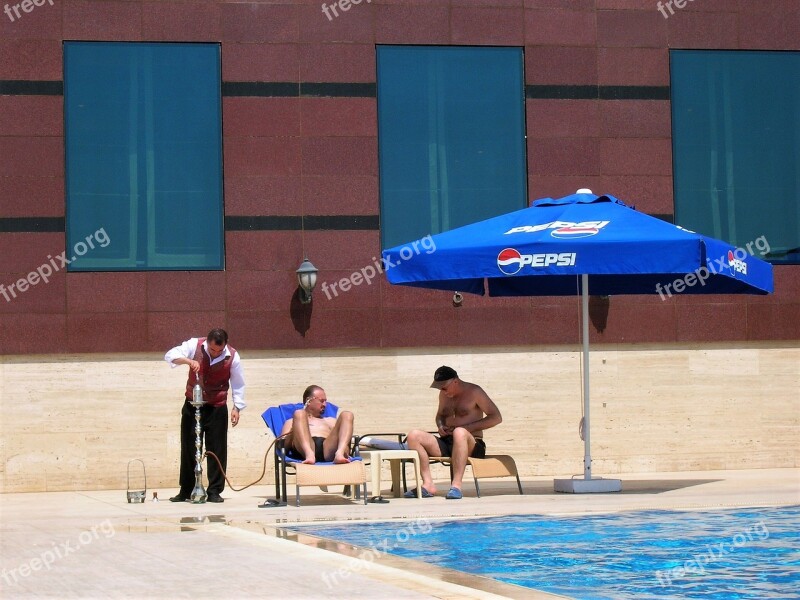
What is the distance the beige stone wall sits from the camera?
15.8 metres

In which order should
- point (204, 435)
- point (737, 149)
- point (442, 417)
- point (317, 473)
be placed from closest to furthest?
1. point (317, 473)
2. point (204, 435)
3. point (442, 417)
4. point (737, 149)

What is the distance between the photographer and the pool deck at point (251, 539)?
258 inches

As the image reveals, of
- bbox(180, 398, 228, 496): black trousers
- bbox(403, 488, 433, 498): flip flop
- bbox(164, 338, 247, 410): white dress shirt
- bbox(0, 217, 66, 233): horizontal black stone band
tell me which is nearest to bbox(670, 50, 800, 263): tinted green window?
bbox(403, 488, 433, 498): flip flop

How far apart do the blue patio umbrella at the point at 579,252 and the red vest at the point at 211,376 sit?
1.86m

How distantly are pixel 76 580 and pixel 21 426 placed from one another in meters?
9.28

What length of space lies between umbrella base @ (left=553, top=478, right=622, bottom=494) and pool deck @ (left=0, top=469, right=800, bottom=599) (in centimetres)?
18

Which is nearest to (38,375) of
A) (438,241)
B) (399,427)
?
(399,427)

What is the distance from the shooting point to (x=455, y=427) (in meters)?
13.3

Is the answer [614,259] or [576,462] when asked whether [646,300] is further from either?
[614,259]

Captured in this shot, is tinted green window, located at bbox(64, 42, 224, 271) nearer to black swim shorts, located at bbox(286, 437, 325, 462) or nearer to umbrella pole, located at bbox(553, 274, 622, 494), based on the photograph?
black swim shorts, located at bbox(286, 437, 325, 462)

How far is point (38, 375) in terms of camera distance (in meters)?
15.8

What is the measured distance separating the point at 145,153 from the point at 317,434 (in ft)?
16.4

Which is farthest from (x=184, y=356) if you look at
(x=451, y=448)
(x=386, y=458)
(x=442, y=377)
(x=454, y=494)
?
(x=454, y=494)

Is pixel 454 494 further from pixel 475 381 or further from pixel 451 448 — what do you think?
pixel 475 381
